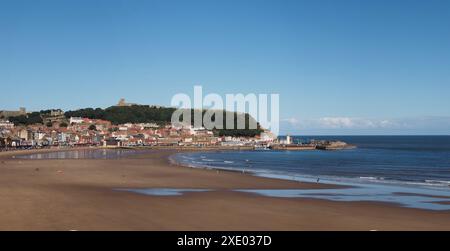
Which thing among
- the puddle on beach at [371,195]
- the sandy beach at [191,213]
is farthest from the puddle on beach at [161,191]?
the puddle on beach at [371,195]

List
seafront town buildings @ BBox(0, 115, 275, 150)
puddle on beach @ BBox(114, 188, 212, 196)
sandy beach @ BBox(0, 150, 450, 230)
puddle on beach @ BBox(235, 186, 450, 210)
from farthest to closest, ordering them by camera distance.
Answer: seafront town buildings @ BBox(0, 115, 275, 150) < puddle on beach @ BBox(114, 188, 212, 196) < puddle on beach @ BBox(235, 186, 450, 210) < sandy beach @ BBox(0, 150, 450, 230)

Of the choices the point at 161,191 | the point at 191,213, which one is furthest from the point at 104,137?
the point at 191,213

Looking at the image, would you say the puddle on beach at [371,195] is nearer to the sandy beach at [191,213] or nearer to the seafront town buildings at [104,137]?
the sandy beach at [191,213]

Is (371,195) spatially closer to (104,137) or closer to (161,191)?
(161,191)

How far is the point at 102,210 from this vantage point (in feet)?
58.2

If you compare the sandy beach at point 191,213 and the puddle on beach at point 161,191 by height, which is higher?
the sandy beach at point 191,213

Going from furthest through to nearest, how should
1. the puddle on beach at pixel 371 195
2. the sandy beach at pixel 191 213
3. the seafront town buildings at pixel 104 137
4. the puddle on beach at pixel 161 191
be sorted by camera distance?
the seafront town buildings at pixel 104 137 < the puddle on beach at pixel 161 191 < the puddle on beach at pixel 371 195 < the sandy beach at pixel 191 213

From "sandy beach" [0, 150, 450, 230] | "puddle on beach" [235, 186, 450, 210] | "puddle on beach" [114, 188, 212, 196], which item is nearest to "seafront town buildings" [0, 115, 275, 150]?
"puddle on beach" [114, 188, 212, 196]

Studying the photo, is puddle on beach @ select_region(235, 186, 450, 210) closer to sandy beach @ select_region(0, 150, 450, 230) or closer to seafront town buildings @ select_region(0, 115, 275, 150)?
sandy beach @ select_region(0, 150, 450, 230)

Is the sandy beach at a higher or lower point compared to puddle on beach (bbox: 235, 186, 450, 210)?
higher
